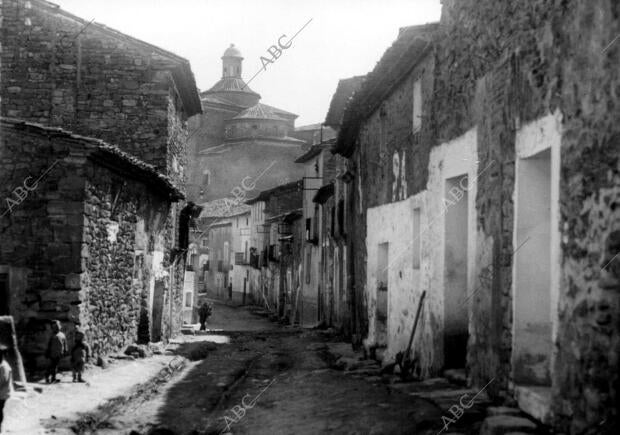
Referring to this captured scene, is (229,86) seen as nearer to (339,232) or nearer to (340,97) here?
(340,97)

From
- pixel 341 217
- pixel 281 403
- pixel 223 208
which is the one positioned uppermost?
pixel 223 208

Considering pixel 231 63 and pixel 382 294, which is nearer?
pixel 382 294

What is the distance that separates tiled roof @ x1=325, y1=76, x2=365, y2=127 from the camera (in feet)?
75.1

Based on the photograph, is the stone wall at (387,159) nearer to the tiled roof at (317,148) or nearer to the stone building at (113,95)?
the stone building at (113,95)

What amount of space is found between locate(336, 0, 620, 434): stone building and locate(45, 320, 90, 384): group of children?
5.10m

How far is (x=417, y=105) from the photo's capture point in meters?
12.7

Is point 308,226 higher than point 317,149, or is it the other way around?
point 317,149

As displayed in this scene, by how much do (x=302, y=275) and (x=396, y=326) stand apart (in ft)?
74.4

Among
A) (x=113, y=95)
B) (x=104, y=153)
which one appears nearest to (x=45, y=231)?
(x=104, y=153)

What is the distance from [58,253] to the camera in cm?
1305

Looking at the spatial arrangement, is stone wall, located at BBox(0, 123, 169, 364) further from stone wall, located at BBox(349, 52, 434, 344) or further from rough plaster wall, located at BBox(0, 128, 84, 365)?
stone wall, located at BBox(349, 52, 434, 344)

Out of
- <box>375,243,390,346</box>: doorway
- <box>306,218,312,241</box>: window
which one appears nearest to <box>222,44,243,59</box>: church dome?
<box>306,218,312,241</box>: window

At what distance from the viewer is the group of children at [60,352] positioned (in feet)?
39.5

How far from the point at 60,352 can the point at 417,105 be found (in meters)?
6.75
